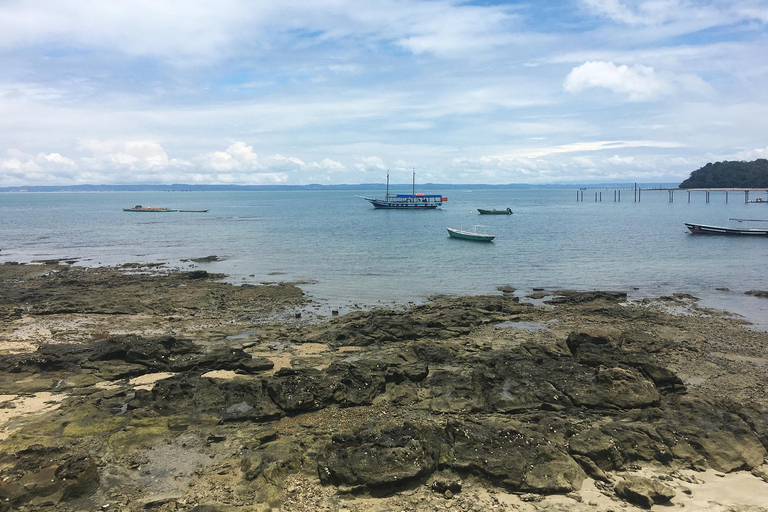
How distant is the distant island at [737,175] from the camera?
17875 cm

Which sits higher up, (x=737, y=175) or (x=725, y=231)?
(x=737, y=175)

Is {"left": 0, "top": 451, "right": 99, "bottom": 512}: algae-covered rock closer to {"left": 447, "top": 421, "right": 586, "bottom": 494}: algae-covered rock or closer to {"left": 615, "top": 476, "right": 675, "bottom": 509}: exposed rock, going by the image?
{"left": 447, "top": 421, "right": 586, "bottom": 494}: algae-covered rock

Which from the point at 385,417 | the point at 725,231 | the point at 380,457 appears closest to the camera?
the point at 380,457

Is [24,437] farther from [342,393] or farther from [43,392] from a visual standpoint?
[342,393]

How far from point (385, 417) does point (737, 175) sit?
218 m

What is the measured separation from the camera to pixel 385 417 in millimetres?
11344

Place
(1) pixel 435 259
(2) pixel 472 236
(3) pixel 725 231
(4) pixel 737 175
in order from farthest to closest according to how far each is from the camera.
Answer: (4) pixel 737 175
(3) pixel 725 231
(2) pixel 472 236
(1) pixel 435 259

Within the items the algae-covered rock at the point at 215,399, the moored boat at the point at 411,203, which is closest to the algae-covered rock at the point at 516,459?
the algae-covered rock at the point at 215,399

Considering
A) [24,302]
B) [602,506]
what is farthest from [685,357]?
[24,302]

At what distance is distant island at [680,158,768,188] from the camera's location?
179 m

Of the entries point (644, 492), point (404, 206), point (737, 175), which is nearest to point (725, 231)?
point (644, 492)

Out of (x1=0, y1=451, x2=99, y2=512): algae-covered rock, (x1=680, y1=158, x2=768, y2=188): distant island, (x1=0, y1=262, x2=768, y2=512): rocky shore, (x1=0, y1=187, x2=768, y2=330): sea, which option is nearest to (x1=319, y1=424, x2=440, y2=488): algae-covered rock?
(x1=0, y1=262, x2=768, y2=512): rocky shore

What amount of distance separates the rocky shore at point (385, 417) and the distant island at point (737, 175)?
199 metres

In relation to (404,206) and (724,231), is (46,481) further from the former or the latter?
(404,206)
